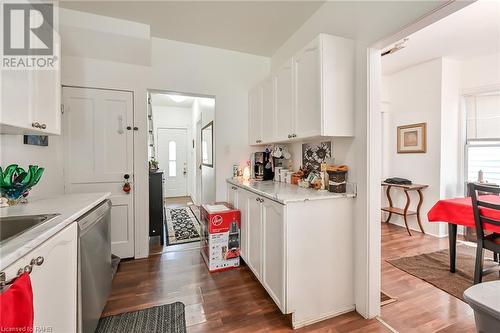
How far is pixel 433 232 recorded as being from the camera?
343cm

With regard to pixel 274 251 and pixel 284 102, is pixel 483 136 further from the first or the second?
pixel 274 251

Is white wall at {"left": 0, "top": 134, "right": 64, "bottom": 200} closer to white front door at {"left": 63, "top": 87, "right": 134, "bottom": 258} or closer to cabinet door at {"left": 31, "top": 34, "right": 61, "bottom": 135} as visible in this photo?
white front door at {"left": 63, "top": 87, "right": 134, "bottom": 258}

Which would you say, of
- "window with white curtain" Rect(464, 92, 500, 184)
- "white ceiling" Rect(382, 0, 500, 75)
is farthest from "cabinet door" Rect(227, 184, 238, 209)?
"window with white curtain" Rect(464, 92, 500, 184)

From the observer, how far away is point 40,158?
212 cm

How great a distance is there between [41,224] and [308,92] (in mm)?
1948

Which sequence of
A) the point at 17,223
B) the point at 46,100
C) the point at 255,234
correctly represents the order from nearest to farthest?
1. the point at 17,223
2. the point at 46,100
3. the point at 255,234

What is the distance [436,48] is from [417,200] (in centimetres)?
228

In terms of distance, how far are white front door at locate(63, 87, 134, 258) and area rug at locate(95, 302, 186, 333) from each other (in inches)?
43.7

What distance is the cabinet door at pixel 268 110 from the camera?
8.24 feet

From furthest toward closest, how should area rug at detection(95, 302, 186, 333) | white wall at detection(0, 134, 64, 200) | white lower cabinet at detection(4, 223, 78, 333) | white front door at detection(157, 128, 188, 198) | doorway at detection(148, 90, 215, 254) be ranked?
1. white front door at detection(157, 128, 188, 198)
2. doorway at detection(148, 90, 215, 254)
3. white wall at detection(0, 134, 64, 200)
4. area rug at detection(95, 302, 186, 333)
5. white lower cabinet at detection(4, 223, 78, 333)

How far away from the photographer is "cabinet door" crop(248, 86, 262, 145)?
9.37 ft

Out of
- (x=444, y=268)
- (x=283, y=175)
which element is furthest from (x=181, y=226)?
(x=444, y=268)

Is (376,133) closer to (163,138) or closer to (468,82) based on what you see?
(468,82)

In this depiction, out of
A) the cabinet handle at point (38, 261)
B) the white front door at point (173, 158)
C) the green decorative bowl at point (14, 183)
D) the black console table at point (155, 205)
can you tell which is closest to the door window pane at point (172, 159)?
the white front door at point (173, 158)
